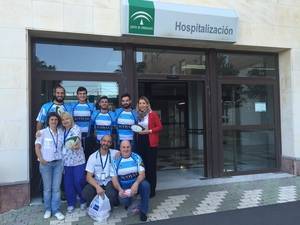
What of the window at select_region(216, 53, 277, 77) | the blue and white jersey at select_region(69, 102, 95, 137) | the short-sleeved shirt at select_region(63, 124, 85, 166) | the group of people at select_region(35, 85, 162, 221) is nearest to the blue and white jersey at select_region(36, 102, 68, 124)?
the group of people at select_region(35, 85, 162, 221)

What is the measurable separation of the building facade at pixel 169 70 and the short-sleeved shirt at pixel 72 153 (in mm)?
821

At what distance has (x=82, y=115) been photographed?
240 inches

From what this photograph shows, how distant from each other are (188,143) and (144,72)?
7.73 m

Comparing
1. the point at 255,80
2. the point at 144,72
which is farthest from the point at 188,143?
the point at 144,72

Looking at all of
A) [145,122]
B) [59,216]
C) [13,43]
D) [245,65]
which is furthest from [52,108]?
[245,65]

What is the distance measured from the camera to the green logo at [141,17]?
653 centimetres

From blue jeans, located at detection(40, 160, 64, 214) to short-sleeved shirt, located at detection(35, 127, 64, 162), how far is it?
0.35 ft

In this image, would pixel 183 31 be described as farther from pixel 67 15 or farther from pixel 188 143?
pixel 188 143

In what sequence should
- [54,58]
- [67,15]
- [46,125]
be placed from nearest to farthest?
[46,125] → [67,15] → [54,58]

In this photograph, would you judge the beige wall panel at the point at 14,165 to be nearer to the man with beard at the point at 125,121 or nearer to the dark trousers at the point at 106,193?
the dark trousers at the point at 106,193

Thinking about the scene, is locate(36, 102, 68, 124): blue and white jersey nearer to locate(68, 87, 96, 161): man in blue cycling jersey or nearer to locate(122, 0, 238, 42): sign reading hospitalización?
locate(68, 87, 96, 161): man in blue cycling jersey

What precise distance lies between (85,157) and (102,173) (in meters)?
0.74

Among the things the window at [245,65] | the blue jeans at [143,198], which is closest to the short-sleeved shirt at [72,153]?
the blue jeans at [143,198]

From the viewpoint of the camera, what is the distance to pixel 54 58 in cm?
668
